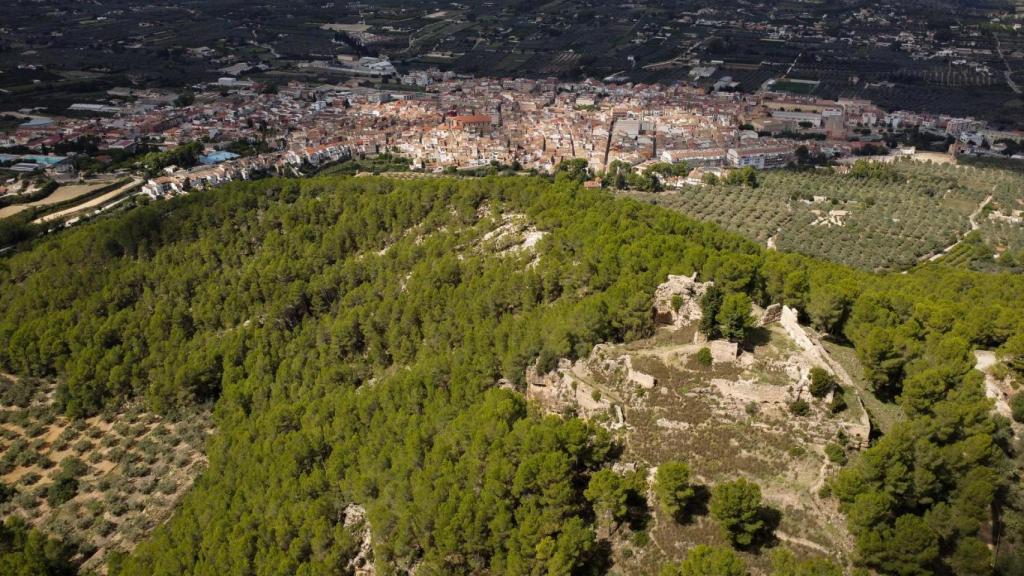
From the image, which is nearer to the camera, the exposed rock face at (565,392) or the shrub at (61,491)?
the exposed rock face at (565,392)

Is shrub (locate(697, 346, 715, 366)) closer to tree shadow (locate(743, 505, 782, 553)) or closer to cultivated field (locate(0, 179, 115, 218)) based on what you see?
tree shadow (locate(743, 505, 782, 553))

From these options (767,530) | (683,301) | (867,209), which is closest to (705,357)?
(683,301)

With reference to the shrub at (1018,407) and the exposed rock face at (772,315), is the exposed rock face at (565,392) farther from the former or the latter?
the shrub at (1018,407)

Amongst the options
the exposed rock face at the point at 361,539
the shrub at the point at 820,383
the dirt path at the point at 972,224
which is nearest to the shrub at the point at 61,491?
the exposed rock face at the point at 361,539

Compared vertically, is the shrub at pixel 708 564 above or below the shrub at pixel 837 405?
below

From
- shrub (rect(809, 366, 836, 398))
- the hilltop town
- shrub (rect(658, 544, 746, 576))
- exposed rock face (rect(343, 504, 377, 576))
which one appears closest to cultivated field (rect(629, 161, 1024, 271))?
the hilltop town

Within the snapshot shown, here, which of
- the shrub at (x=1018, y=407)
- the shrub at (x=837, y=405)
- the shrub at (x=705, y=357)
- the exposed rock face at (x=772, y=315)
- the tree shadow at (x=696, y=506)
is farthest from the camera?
the exposed rock face at (x=772, y=315)
